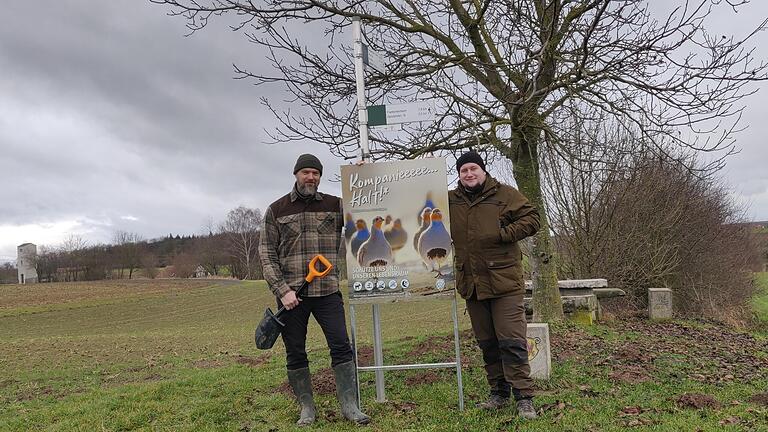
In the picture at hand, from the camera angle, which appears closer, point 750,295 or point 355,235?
point 355,235

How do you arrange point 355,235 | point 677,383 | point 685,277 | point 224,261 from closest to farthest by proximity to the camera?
point 355,235 → point 677,383 → point 685,277 → point 224,261

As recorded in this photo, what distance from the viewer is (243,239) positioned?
85125mm

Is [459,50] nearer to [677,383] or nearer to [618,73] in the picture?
[618,73]

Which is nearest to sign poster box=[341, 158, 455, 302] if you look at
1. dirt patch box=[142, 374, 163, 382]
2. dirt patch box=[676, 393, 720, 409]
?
dirt patch box=[676, 393, 720, 409]

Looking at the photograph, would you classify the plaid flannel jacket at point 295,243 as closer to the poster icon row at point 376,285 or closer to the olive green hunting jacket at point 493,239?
the poster icon row at point 376,285

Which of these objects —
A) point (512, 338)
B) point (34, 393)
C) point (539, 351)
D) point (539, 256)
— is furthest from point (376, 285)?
point (34, 393)

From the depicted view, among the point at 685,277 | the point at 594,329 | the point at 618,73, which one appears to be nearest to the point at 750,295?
the point at 685,277

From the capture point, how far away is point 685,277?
17.1m

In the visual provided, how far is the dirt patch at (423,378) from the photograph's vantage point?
579 cm

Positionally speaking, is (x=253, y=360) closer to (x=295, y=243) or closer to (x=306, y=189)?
(x=295, y=243)

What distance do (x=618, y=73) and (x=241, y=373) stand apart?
6578mm

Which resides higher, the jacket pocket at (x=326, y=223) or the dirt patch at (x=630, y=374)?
the jacket pocket at (x=326, y=223)

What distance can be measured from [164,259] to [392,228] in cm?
10565

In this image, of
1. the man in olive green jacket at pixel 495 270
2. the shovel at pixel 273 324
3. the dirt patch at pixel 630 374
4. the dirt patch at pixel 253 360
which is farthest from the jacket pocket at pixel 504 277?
the dirt patch at pixel 253 360
